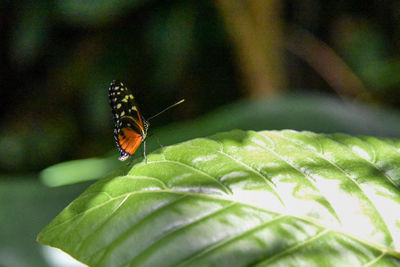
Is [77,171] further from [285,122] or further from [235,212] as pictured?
[235,212]

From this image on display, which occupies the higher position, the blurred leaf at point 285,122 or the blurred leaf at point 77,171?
the blurred leaf at point 77,171

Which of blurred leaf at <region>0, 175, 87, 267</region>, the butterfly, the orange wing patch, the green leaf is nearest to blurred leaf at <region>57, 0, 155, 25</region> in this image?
the butterfly

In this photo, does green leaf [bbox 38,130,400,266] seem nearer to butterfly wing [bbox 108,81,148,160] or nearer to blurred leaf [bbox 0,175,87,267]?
blurred leaf [bbox 0,175,87,267]

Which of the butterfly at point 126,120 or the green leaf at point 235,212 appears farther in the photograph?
the butterfly at point 126,120

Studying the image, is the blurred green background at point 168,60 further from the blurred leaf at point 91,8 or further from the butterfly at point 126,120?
the butterfly at point 126,120

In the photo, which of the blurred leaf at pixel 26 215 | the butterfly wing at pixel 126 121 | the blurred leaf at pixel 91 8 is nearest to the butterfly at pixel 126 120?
the butterfly wing at pixel 126 121

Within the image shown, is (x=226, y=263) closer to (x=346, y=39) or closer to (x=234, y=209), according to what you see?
(x=234, y=209)
